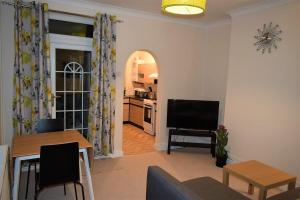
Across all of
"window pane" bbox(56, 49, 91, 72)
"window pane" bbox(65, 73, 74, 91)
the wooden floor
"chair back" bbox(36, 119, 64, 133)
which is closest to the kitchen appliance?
the wooden floor

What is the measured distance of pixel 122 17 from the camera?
4.39 m

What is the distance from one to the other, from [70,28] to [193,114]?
9.40ft

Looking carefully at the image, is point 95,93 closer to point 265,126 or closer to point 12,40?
point 12,40

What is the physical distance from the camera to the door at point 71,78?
407 cm

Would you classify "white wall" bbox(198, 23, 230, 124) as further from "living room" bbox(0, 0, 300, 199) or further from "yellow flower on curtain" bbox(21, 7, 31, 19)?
"yellow flower on curtain" bbox(21, 7, 31, 19)

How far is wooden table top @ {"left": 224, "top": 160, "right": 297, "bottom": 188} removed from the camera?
2.76 meters

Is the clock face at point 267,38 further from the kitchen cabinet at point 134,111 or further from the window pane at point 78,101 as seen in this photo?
the kitchen cabinet at point 134,111

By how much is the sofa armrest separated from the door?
265 centimetres

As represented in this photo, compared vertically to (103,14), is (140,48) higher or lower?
lower

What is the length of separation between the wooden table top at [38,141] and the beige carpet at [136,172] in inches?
32.1

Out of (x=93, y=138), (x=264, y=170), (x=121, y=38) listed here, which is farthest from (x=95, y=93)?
(x=264, y=170)

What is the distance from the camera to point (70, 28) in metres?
4.13

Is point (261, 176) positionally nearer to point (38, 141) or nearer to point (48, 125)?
point (38, 141)

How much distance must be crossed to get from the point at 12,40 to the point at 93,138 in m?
2.05
